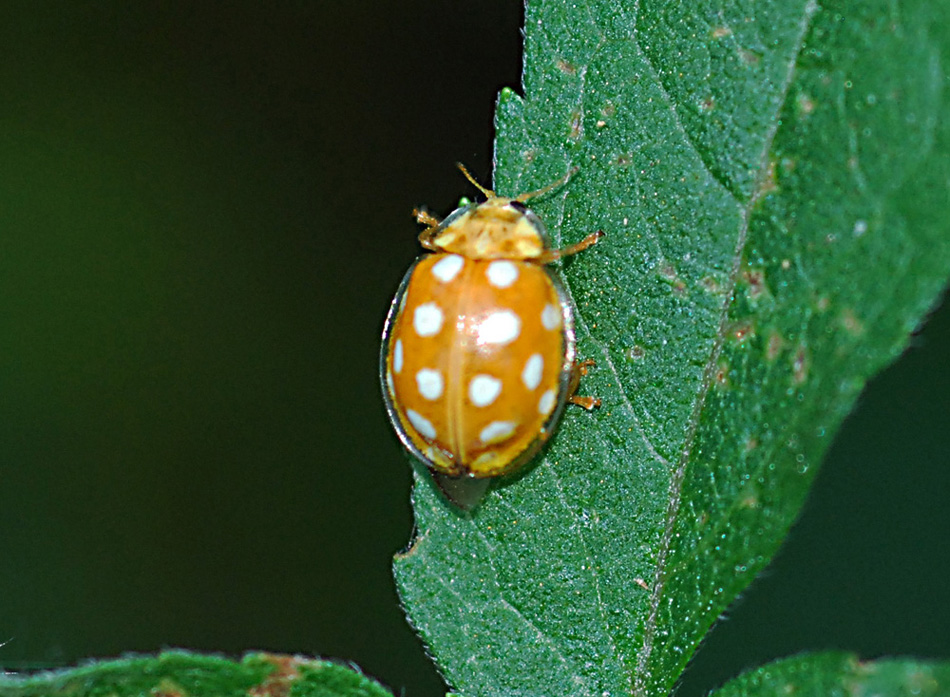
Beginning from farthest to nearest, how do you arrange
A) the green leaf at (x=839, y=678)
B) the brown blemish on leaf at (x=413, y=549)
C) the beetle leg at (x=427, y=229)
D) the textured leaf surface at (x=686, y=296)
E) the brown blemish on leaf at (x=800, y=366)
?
the beetle leg at (x=427, y=229)
the brown blemish on leaf at (x=413, y=549)
the brown blemish on leaf at (x=800, y=366)
the textured leaf surface at (x=686, y=296)
the green leaf at (x=839, y=678)

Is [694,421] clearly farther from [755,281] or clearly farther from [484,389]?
[484,389]

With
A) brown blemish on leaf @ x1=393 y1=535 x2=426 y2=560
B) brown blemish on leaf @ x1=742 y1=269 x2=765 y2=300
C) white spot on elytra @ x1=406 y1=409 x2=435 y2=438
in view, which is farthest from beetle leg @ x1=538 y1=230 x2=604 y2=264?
brown blemish on leaf @ x1=393 y1=535 x2=426 y2=560

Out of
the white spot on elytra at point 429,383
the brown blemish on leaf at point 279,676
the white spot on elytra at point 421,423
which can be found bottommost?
the brown blemish on leaf at point 279,676

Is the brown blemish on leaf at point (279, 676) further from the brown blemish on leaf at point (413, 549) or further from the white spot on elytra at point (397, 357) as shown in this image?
the white spot on elytra at point (397, 357)

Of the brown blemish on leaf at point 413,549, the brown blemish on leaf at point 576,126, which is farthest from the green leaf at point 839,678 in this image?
the brown blemish on leaf at point 576,126

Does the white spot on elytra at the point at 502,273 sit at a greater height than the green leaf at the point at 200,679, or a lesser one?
greater

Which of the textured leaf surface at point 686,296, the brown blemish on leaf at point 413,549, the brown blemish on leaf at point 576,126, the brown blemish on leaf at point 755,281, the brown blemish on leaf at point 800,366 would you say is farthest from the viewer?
the brown blemish on leaf at point 413,549

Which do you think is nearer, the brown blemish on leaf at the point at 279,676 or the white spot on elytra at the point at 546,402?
the brown blemish on leaf at the point at 279,676

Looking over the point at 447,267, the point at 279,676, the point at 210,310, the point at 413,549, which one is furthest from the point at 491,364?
the point at 210,310
